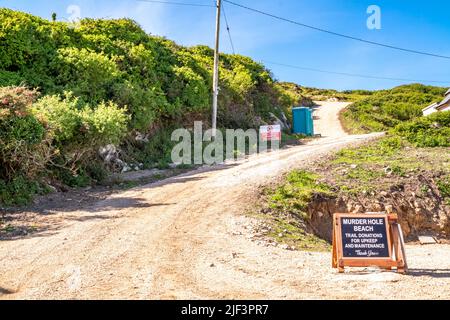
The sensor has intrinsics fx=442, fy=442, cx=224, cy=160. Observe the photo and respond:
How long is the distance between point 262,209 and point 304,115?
25170mm

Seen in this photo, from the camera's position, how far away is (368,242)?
26.0 ft

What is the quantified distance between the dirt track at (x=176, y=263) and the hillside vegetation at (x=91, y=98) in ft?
9.23

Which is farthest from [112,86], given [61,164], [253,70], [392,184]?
[253,70]

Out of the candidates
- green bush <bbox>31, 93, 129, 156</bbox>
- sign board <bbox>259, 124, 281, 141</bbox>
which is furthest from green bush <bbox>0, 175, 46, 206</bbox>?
sign board <bbox>259, 124, 281, 141</bbox>

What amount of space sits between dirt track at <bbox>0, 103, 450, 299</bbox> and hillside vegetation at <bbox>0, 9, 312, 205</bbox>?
2813mm

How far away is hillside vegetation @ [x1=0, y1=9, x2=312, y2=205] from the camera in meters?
13.6

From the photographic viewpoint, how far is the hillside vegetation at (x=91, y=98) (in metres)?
13.6

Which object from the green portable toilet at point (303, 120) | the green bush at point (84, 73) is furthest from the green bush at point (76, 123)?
the green portable toilet at point (303, 120)

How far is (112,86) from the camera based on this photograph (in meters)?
21.7

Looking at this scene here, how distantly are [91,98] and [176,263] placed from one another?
14366 millimetres

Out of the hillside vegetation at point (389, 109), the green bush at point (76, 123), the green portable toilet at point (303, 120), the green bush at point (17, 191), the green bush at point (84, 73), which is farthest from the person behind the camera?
the hillside vegetation at point (389, 109)

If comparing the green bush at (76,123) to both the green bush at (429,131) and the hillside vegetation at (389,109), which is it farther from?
the hillside vegetation at (389,109)
